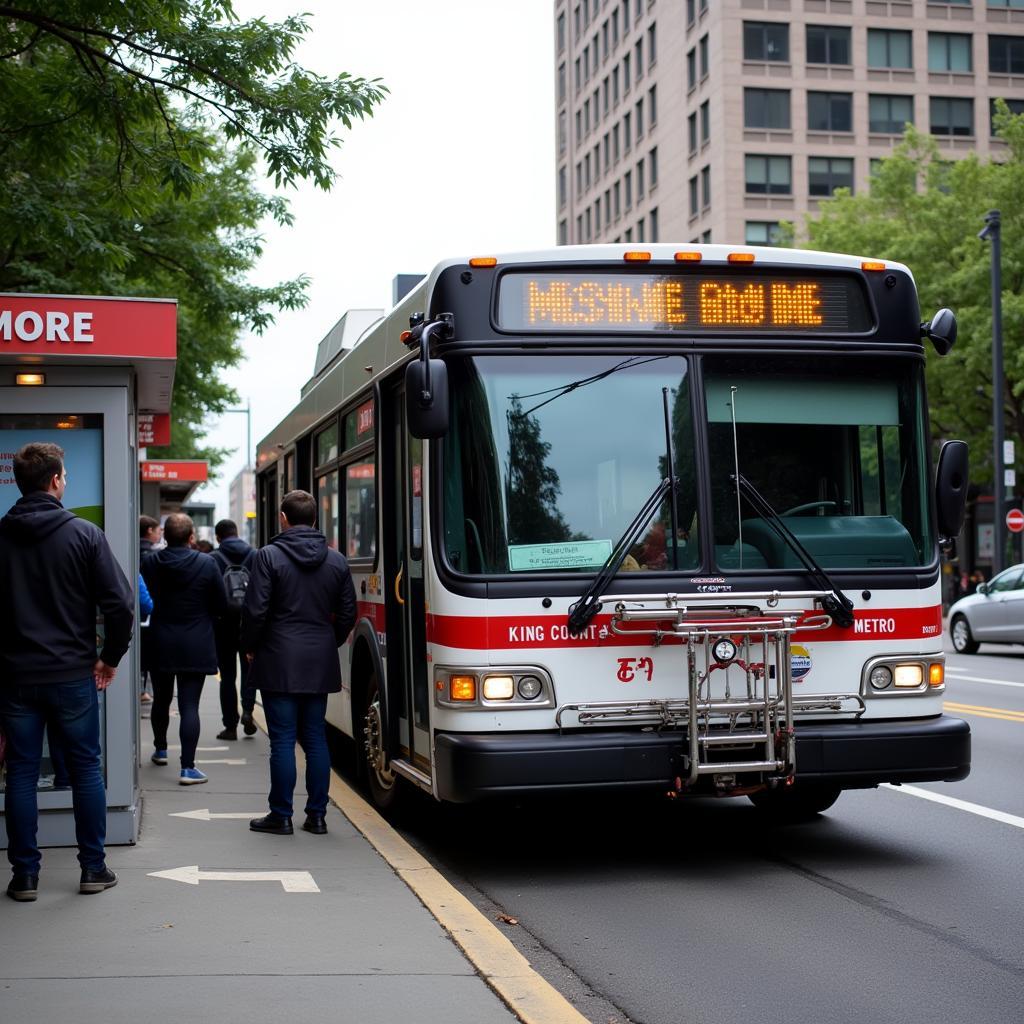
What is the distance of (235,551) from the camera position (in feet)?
44.5

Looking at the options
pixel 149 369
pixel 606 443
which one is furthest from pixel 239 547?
pixel 606 443

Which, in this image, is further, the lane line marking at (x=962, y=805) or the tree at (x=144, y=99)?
the tree at (x=144, y=99)

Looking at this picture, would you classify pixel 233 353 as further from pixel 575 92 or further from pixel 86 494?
pixel 575 92

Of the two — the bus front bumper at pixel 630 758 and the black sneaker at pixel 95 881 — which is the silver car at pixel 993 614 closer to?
the bus front bumper at pixel 630 758

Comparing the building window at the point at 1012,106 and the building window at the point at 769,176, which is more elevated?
the building window at the point at 1012,106

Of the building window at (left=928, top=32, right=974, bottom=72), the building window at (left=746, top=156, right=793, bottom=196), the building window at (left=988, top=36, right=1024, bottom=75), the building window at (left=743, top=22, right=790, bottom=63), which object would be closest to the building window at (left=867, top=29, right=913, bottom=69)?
the building window at (left=928, top=32, right=974, bottom=72)

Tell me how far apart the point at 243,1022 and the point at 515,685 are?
262 centimetres

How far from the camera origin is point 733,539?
729 centimetres

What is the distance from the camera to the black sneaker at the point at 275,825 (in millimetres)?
8133

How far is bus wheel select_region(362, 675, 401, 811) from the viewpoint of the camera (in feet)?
28.5

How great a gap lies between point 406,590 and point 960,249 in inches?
1276

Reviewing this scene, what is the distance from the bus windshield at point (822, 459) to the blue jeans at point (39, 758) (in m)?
2.98

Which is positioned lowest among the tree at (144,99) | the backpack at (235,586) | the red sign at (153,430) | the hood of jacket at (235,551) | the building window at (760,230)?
the backpack at (235,586)

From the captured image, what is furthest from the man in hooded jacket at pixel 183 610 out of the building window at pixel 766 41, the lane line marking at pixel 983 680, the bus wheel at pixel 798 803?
the building window at pixel 766 41
